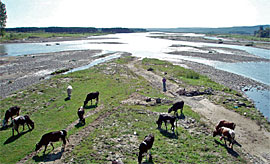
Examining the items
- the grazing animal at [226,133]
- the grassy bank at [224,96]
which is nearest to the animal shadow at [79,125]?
the grazing animal at [226,133]

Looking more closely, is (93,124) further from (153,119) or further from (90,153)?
(153,119)

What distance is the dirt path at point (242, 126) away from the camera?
48.9 feet

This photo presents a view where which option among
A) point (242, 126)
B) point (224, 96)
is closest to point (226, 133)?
point (242, 126)

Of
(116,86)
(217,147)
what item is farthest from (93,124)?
(116,86)

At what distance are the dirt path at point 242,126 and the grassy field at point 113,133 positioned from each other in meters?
1.66

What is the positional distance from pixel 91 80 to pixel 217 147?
25.6 meters

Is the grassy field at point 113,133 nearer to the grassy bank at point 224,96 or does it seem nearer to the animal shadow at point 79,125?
the animal shadow at point 79,125

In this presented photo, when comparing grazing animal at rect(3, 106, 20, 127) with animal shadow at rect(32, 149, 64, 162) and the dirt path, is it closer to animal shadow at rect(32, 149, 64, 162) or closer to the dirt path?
animal shadow at rect(32, 149, 64, 162)

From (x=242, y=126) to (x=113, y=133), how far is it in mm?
13828

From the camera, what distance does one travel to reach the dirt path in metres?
14.9

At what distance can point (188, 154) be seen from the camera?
13094mm

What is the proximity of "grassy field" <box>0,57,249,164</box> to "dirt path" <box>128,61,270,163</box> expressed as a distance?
1.66 m

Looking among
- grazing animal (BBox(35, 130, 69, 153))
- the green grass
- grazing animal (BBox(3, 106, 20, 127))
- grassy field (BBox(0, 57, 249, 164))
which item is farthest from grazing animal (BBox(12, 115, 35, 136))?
the green grass

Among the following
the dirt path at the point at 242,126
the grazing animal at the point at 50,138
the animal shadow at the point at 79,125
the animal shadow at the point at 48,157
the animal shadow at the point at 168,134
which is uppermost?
the grazing animal at the point at 50,138
